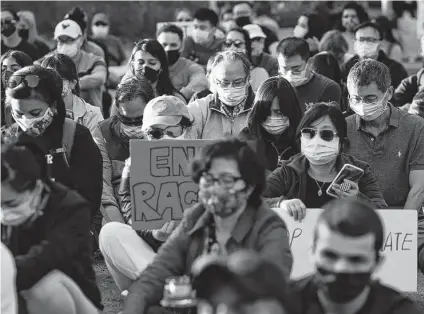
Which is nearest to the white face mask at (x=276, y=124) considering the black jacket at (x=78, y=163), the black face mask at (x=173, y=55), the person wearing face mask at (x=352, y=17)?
the black jacket at (x=78, y=163)

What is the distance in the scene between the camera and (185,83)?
38.1 ft

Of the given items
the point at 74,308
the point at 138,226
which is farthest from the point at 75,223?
the point at 138,226

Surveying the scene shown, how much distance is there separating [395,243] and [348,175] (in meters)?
0.55

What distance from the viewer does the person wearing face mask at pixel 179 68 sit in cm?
A: 1127

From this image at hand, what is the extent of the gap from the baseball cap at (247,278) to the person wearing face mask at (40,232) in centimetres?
140

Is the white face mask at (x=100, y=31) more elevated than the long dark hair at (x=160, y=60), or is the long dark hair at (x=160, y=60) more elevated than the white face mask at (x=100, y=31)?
the white face mask at (x=100, y=31)

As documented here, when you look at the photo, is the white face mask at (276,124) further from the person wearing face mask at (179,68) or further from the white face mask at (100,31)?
the white face mask at (100,31)

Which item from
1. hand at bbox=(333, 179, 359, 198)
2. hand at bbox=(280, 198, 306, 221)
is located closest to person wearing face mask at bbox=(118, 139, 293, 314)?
hand at bbox=(280, 198, 306, 221)

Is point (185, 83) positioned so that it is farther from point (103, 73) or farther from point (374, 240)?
point (374, 240)

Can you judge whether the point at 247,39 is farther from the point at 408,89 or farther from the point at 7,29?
the point at 7,29

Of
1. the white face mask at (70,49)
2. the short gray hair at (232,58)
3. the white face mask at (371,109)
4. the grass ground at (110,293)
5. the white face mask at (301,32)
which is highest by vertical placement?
the white face mask at (301,32)

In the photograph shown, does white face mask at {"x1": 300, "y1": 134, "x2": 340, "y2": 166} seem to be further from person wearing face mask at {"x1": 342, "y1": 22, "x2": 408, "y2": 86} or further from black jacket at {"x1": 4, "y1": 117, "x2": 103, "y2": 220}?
person wearing face mask at {"x1": 342, "y1": 22, "x2": 408, "y2": 86}

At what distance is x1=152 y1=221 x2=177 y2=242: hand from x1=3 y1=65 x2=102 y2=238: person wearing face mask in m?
0.56

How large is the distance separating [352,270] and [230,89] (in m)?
4.13
